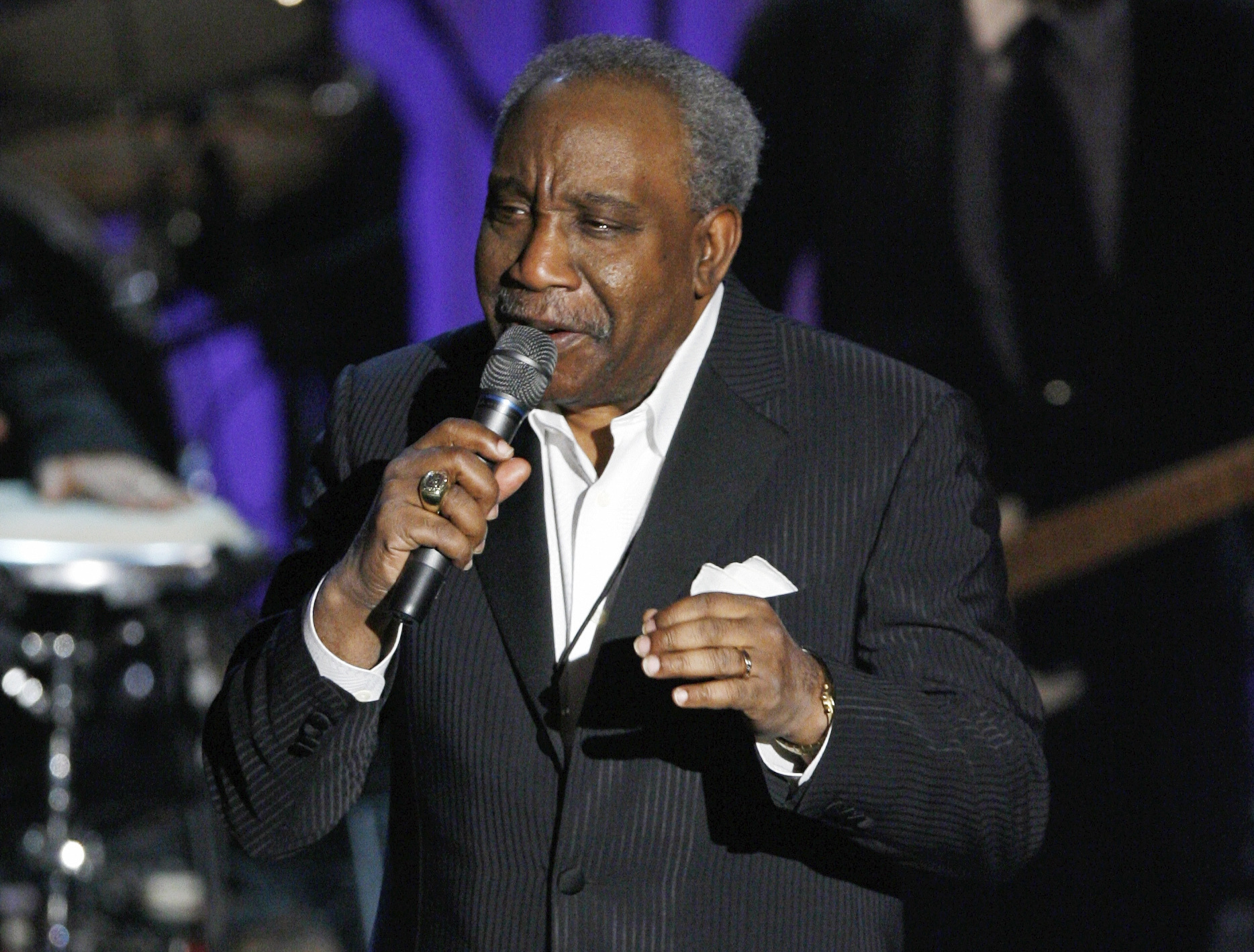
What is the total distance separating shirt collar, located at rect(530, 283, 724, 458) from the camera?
2.07m

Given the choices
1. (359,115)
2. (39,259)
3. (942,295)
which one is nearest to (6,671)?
(39,259)

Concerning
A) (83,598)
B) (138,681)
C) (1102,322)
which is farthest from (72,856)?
(1102,322)

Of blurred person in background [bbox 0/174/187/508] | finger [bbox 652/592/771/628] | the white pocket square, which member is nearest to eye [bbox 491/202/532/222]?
the white pocket square

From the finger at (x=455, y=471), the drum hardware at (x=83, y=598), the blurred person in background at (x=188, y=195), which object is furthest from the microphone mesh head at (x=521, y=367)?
the blurred person in background at (x=188, y=195)

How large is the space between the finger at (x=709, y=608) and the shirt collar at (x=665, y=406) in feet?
1.51

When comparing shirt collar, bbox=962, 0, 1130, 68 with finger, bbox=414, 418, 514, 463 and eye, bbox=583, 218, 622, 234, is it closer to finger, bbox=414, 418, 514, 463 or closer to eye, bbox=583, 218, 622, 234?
eye, bbox=583, 218, 622, 234

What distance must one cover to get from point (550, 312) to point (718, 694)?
1.91 ft

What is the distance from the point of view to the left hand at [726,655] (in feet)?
5.13

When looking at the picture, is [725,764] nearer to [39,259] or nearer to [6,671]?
[6,671]

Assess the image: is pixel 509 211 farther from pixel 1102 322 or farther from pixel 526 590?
pixel 1102 322

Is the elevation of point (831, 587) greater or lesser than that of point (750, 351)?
lesser

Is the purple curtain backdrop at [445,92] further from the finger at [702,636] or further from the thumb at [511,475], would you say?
the finger at [702,636]

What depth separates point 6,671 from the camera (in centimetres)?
384

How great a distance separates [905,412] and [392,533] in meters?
0.74
